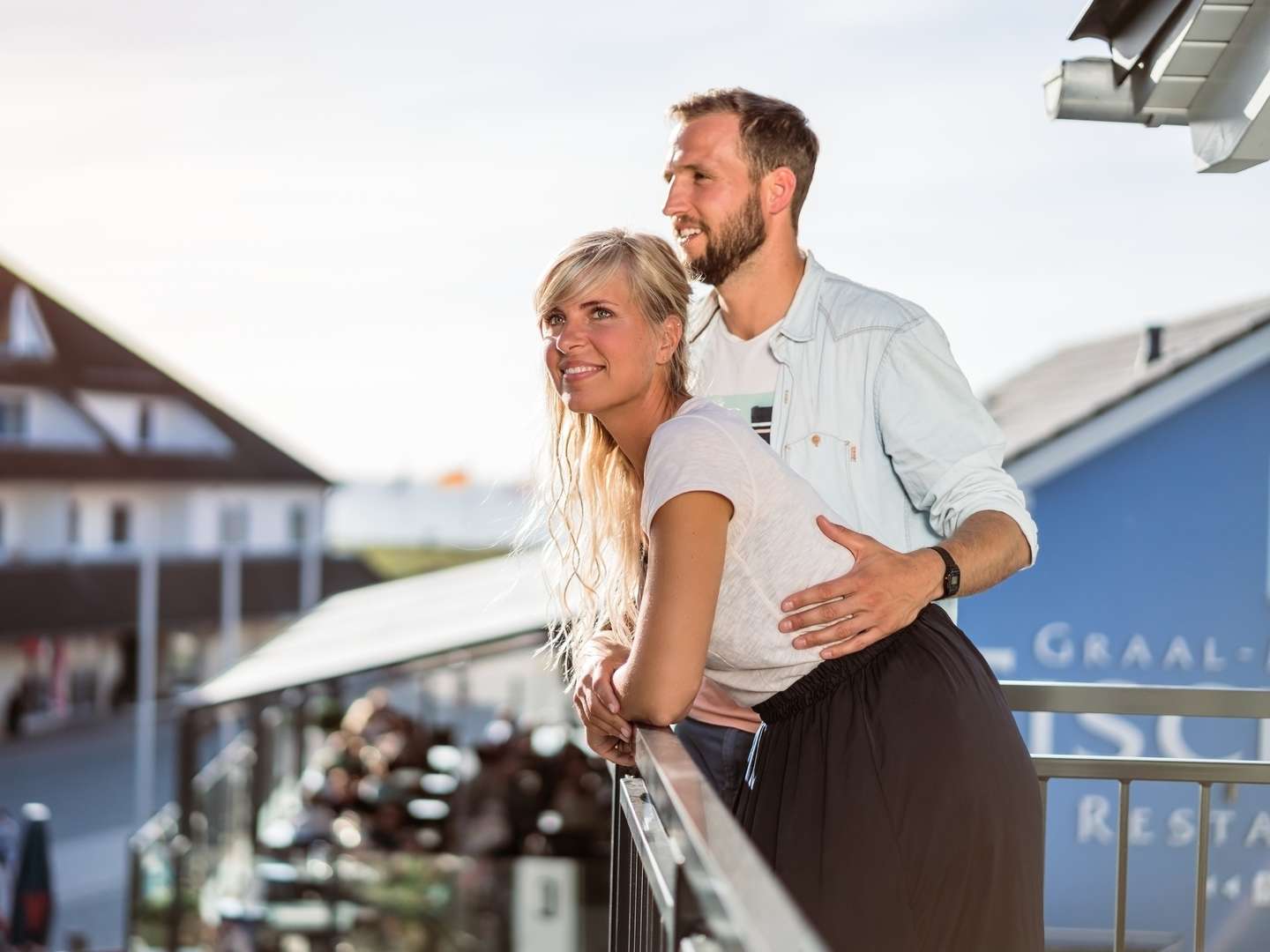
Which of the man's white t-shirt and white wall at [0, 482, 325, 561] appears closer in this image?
the man's white t-shirt

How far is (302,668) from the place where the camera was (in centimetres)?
1023

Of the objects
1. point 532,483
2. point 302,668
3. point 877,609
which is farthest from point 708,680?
point 302,668

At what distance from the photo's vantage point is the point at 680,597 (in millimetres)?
1623

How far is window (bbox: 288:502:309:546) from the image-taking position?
2998 cm

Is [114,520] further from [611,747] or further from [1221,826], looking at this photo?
[611,747]

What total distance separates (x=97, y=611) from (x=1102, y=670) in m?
21.9

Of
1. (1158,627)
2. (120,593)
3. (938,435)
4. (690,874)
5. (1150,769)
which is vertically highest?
(938,435)

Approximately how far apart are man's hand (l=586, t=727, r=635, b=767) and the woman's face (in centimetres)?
39

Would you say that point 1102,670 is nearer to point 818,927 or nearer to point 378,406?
point 818,927

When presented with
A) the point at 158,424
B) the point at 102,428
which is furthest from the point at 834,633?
the point at 158,424

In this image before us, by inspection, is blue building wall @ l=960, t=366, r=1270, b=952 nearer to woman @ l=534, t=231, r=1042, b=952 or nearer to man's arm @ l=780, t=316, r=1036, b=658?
man's arm @ l=780, t=316, r=1036, b=658

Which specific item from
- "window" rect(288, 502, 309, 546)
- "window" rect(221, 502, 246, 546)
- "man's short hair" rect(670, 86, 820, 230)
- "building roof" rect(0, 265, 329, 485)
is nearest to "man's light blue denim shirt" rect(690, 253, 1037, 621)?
"man's short hair" rect(670, 86, 820, 230)

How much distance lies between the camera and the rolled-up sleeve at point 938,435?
2096mm

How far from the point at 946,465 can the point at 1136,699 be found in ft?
1.77
